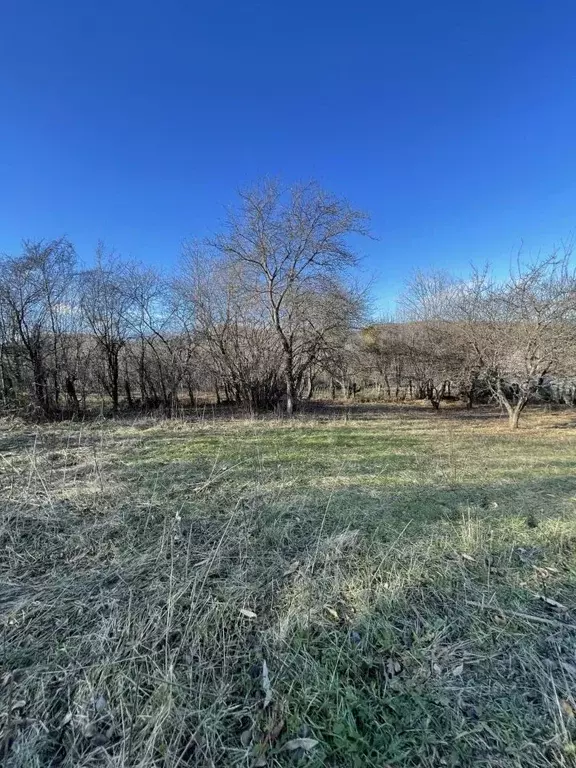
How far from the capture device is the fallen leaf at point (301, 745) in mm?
1401

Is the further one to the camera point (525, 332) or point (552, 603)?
point (525, 332)

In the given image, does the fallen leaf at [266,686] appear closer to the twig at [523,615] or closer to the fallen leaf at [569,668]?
the twig at [523,615]

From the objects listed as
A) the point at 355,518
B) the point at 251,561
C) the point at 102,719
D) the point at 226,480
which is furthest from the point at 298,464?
the point at 102,719

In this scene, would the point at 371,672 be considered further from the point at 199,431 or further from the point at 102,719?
the point at 199,431

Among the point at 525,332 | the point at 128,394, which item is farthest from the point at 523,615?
the point at 128,394

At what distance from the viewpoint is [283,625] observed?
6.40 feet

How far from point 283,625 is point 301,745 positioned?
56cm

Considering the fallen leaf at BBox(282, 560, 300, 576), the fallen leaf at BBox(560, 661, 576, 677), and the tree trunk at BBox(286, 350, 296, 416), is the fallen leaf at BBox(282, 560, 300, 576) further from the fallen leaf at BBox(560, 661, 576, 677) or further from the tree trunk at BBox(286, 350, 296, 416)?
the tree trunk at BBox(286, 350, 296, 416)

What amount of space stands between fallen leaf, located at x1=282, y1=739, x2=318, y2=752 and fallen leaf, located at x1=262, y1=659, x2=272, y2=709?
17 centimetres

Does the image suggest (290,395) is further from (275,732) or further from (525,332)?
(275,732)

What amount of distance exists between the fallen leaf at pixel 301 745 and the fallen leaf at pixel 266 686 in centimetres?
17

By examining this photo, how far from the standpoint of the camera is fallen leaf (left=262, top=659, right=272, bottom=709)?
157 cm

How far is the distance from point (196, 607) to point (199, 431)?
21.5ft

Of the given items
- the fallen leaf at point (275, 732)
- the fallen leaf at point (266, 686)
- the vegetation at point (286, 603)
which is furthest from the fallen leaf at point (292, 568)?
the fallen leaf at point (275, 732)
